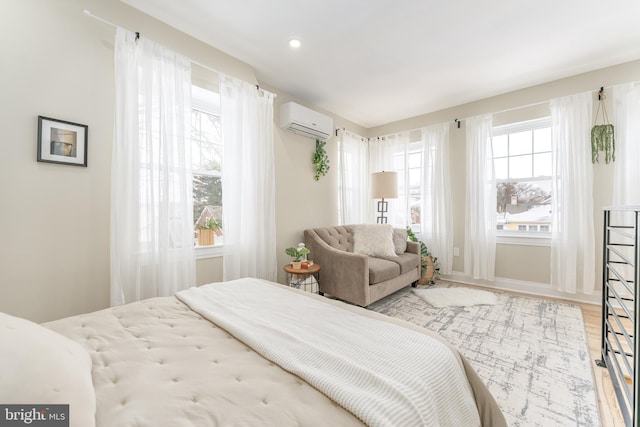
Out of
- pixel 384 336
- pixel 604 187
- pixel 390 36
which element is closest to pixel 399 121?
pixel 390 36

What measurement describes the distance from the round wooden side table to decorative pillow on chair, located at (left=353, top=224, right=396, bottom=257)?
872 millimetres

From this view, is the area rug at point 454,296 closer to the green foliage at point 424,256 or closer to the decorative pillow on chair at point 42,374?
the green foliage at point 424,256

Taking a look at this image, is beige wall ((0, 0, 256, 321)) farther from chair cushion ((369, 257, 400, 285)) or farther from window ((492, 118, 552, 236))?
window ((492, 118, 552, 236))

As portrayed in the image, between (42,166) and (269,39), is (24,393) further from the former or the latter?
(269,39)

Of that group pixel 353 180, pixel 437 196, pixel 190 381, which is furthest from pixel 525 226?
pixel 190 381

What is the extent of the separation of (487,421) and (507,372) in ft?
3.53

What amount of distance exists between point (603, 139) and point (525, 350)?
2.62 metres

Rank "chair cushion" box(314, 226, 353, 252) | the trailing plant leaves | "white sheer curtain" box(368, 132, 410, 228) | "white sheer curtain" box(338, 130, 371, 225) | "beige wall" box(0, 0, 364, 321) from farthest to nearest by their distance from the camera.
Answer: "white sheer curtain" box(368, 132, 410, 228) < "white sheer curtain" box(338, 130, 371, 225) < "chair cushion" box(314, 226, 353, 252) < the trailing plant leaves < "beige wall" box(0, 0, 364, 321)

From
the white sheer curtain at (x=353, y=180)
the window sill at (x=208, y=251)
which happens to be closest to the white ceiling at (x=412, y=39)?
the white sheer curtain at (x=353, y=180)

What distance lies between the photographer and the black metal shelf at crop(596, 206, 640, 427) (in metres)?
1.09

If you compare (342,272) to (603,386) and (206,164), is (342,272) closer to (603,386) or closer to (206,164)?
(206,164)

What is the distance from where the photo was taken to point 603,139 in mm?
2938

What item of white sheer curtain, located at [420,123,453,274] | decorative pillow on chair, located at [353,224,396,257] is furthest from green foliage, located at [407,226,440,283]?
decorative pillow on chair, located at [353,224,396,257]

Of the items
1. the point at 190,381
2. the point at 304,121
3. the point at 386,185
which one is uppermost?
the point at 304,121
